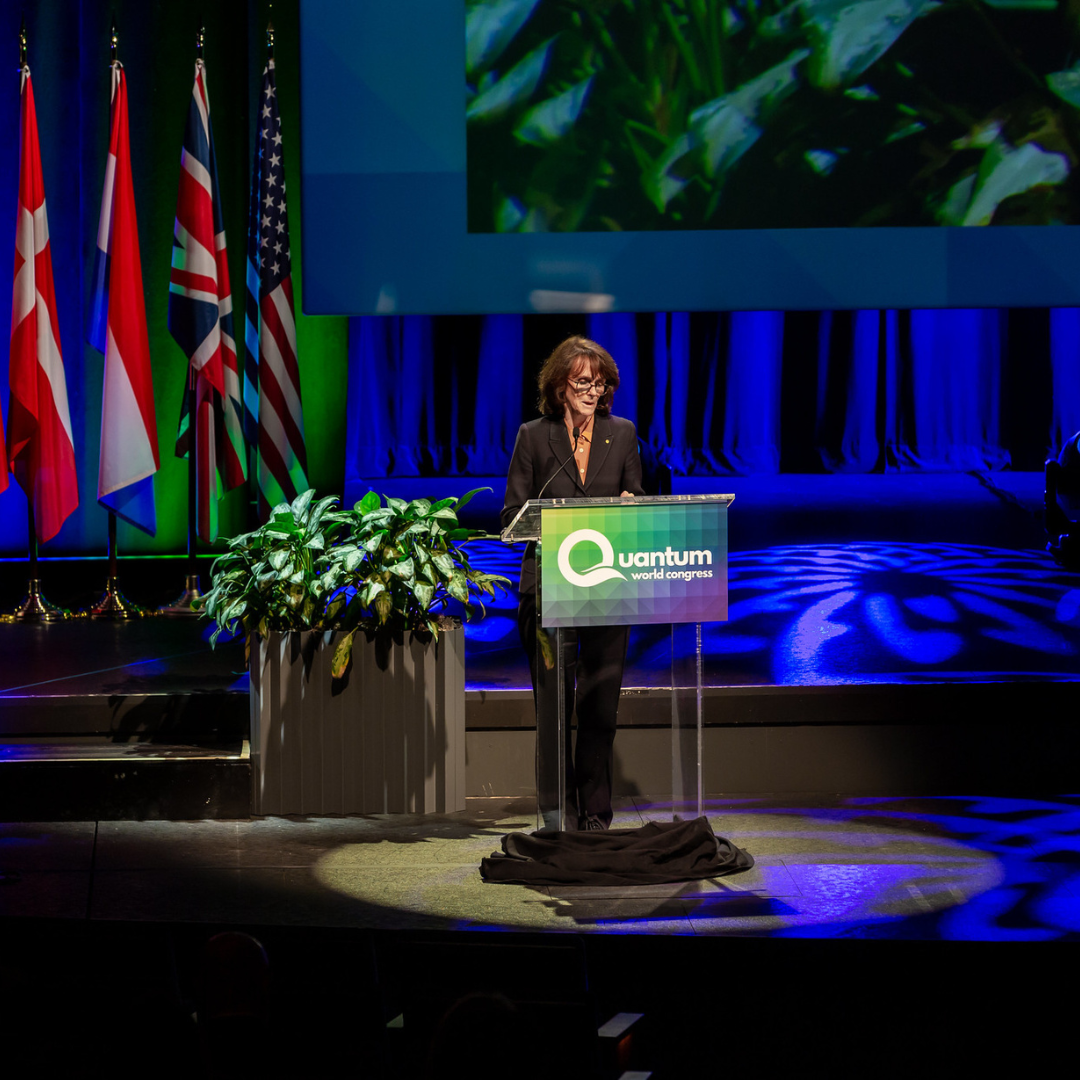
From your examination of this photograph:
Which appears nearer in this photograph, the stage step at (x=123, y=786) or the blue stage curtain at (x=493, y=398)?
the stage step at (x=123, y=786)

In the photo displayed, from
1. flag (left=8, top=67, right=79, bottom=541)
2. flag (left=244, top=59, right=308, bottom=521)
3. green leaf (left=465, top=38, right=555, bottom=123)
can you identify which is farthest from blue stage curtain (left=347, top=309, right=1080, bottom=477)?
flag (left=8, top=67, right=79, bottom=541)

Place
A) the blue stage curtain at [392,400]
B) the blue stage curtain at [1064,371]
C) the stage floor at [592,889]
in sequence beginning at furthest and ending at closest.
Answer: the blue stage curtain at [1064,371], the blue stage curtain at [392,400], the stage floor at [592,889]

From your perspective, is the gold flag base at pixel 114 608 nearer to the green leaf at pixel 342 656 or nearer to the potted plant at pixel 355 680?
the potted plant at pixel 355 680

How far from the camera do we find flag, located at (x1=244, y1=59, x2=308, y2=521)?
6.98 m

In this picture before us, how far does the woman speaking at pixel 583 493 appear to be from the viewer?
3473 millimetres

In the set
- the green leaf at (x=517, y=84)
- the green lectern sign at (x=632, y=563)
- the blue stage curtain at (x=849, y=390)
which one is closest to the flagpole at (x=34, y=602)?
the green leaf at (x=517, y=84)

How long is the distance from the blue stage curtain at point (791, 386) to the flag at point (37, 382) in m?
4.90

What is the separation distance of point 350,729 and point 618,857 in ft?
3.34

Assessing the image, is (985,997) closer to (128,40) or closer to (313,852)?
(313,852)

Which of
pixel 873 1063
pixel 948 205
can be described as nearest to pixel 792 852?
pixel 873 1063

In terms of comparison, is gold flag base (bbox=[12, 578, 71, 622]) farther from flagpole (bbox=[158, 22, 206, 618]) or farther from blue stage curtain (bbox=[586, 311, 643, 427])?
blue stage curtain (bbox=[586, 311, 643, 427])

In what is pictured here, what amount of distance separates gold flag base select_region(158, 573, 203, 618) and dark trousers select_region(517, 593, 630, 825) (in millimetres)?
3722

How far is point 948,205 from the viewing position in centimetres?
720

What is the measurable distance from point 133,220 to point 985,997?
6.13 metres
